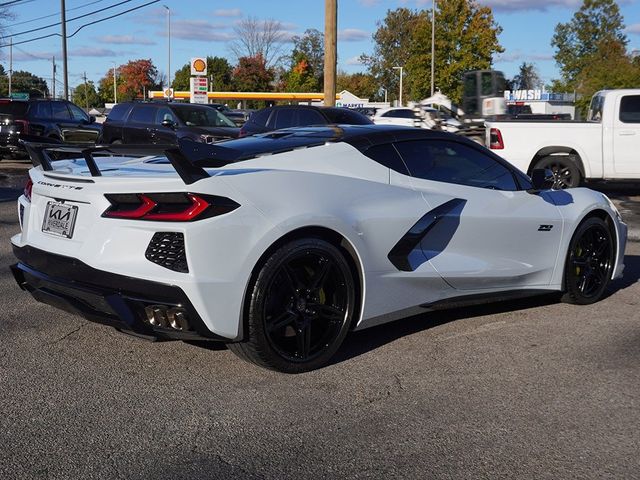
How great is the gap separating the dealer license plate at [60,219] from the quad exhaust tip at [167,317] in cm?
71

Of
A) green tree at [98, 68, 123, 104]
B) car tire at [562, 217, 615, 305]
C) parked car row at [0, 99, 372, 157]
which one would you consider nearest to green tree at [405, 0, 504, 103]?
parked car row at [0, 99, 372, 157]

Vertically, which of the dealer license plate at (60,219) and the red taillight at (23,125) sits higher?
the red taillight at (23,125)

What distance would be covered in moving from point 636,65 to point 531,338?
42.6 metres

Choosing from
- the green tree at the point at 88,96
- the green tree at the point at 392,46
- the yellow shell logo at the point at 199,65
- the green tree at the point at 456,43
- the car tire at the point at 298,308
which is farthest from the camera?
the green tree at the point at 88,96

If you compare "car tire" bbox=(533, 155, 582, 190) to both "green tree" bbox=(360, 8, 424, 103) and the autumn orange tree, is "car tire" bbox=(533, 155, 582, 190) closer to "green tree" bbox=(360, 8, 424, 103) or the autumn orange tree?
"green tree" bbox=(360, 8, 424, 103)

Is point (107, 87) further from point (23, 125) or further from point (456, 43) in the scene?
point (23, 125)

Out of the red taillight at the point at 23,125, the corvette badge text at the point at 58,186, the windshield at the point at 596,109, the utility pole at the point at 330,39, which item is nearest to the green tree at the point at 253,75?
the red taillight at the point at 23,125

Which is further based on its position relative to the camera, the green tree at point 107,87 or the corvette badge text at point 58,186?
the green tree at point 107,87

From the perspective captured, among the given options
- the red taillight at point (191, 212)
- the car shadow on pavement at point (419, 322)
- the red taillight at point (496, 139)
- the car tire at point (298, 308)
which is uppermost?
the red taillight at point (496, 139)

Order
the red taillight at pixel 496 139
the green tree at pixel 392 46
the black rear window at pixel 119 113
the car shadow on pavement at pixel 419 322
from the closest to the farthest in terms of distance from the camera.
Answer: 1. the car shadow on pavement at pixel 419 322
2. the red taillight at pixel 496 139
3. the black rear window at pixel 119 113
4. the green tree at pixel 392 46

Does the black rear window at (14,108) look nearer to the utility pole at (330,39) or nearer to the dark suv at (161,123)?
the dark suv at (161,123)

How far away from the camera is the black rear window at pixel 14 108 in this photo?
1867cm

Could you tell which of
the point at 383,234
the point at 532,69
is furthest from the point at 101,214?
the point at 532,69

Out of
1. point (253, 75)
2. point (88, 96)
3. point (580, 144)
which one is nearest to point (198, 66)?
point (580, 144)
